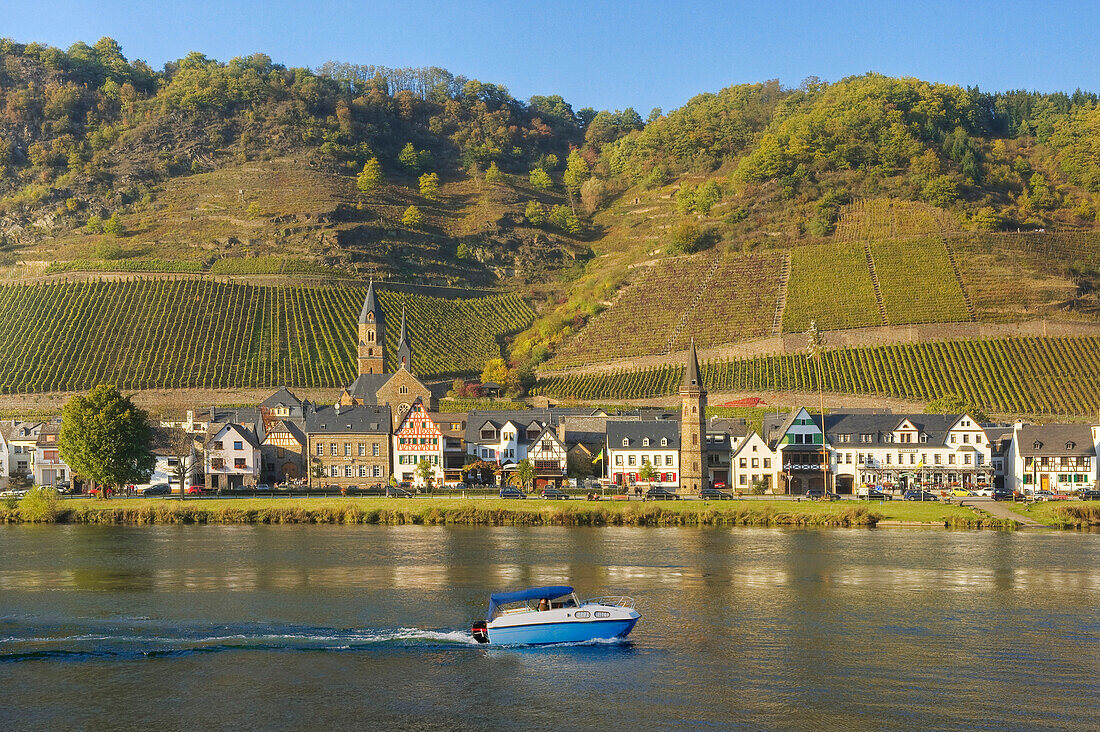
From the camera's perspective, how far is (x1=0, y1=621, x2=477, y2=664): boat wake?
123ft

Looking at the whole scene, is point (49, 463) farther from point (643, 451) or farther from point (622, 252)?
point (622, 252)

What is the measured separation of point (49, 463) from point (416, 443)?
31.5 meters

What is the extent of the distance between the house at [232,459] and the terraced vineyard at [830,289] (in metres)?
65.5

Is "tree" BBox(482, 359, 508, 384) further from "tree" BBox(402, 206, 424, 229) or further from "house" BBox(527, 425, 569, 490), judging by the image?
"tree" BBox(402, 206, 424, 229)

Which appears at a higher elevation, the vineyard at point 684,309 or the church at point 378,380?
the vineyard at point 684,309

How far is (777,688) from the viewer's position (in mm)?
33375

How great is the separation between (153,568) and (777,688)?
3294cm

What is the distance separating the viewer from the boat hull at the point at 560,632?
38938mm

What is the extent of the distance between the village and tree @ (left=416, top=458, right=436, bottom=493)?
158 mm

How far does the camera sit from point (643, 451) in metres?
89.3

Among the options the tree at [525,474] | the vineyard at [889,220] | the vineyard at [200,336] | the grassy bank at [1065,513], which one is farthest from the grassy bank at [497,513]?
the vineyard at [889,220]

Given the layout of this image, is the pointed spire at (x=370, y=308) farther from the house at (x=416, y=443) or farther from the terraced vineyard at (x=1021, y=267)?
the terraced vineyard at (x=1021, y=267)

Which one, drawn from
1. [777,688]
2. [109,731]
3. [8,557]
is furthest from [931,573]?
[8,557]

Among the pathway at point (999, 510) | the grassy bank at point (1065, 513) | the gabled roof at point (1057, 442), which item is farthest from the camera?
the gabled roof at point (1057, 442)
